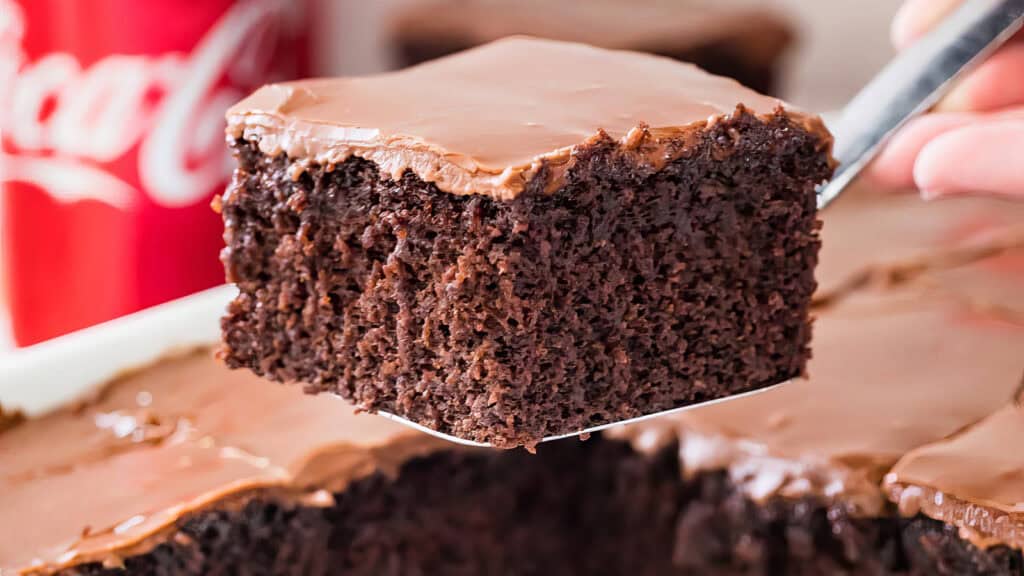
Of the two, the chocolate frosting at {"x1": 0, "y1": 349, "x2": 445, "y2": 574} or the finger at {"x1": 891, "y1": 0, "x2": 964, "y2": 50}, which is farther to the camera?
the finger at {"x1": 891, "y1": 0, "x2": 964, "y2": 50}

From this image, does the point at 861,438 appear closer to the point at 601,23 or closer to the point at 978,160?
the point at 978,160

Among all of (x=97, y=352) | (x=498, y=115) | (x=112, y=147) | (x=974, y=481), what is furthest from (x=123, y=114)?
(x=974, y=481)

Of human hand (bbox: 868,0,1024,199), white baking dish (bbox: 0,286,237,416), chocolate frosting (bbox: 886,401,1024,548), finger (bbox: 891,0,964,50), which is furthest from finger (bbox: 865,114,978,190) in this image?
white baking dish (bbox: 0,286,237,416)

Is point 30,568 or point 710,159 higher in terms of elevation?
point 710,159

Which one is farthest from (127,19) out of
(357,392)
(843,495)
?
(843,495)

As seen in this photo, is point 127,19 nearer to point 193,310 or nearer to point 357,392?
point 193,310

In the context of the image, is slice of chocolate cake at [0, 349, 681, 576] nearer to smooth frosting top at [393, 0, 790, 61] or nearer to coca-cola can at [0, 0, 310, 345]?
coca-cola can at [0, 0, 310, 345]
